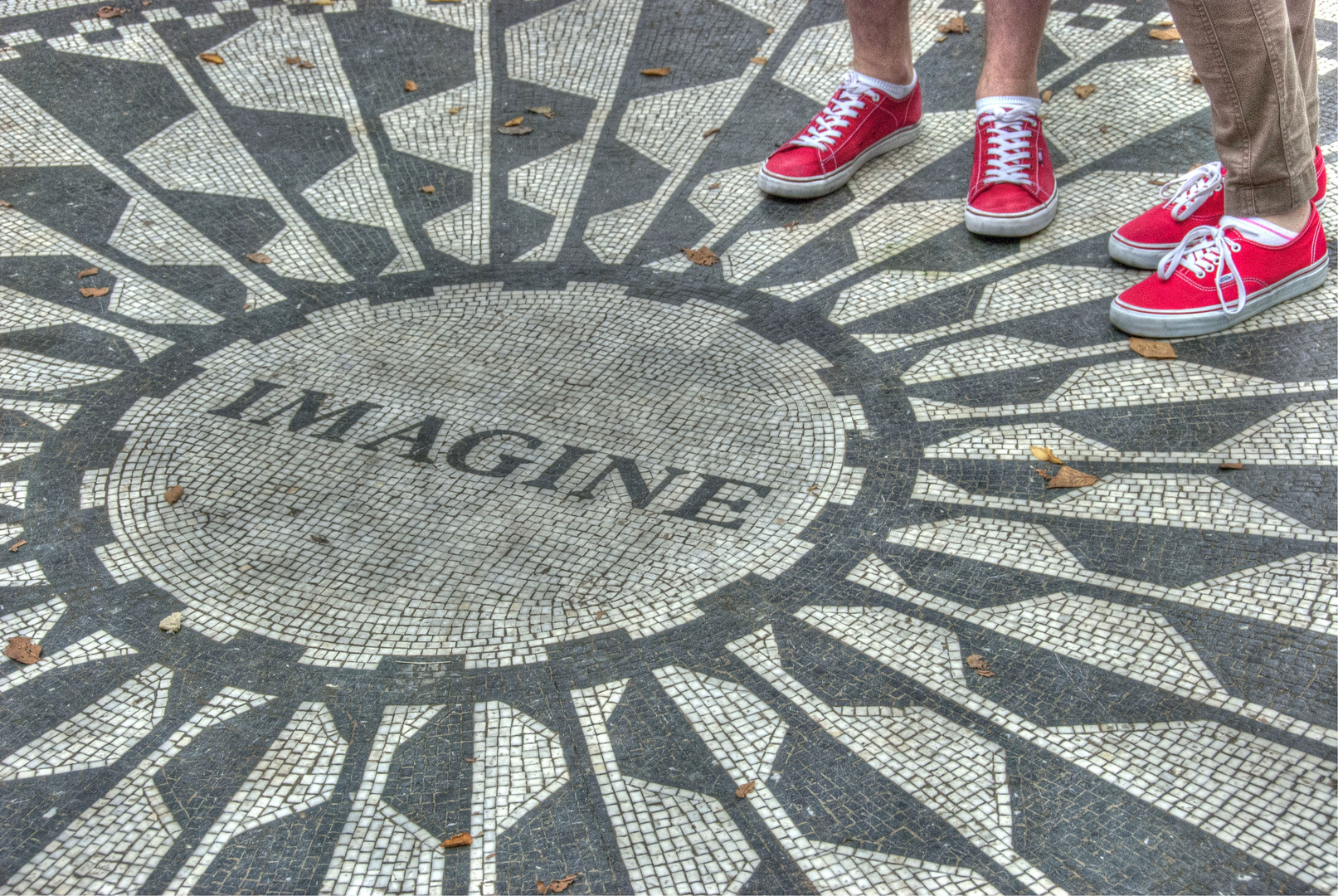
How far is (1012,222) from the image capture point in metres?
4.95

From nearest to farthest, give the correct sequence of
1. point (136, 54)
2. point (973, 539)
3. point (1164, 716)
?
1. point (1164, 716)
2. point (973, 539)
3. point (136, 54)

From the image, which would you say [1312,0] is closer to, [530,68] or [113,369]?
[530,68]

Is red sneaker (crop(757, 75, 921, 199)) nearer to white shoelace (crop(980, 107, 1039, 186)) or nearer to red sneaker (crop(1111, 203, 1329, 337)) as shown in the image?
white shoelace (crop(980, 107, 1039, 186))

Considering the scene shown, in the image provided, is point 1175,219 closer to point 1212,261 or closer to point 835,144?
point 1212,261

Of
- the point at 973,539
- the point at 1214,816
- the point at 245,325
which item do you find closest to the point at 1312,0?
the point at 973,539

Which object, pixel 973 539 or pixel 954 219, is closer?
pixel 973 539

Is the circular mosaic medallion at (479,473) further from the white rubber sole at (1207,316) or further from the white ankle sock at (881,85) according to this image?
the white ankle sock at (881,85)

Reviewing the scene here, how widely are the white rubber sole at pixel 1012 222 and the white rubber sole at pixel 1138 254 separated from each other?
36 cm

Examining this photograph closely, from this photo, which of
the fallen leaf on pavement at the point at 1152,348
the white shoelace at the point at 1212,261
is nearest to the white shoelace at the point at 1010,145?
the white shoelace at the point at 1212,261

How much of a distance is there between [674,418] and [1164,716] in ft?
6.65

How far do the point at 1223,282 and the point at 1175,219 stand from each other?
54 cm

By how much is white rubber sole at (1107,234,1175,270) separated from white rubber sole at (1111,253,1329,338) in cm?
46

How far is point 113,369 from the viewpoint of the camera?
14.9 feet

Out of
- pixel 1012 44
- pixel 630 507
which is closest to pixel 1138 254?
pixel 1012 44
